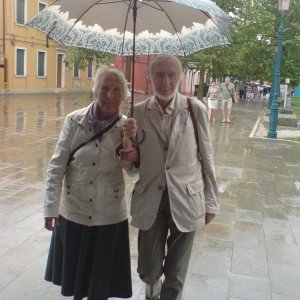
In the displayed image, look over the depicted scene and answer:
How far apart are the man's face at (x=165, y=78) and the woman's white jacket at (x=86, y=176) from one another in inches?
12.1

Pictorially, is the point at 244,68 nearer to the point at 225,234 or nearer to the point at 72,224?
the point at 225,234

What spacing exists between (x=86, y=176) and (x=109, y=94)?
524 mm

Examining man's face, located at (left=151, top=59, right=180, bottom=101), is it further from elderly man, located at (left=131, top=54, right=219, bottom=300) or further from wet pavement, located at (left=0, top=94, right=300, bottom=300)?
wet pavement, located at (left=0, top=94, right=300, bottom=300)

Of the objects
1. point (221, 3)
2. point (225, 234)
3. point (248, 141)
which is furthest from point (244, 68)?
point (225, 234)

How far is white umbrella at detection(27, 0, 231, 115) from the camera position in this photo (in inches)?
133

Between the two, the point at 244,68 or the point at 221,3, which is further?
the point at 244,68

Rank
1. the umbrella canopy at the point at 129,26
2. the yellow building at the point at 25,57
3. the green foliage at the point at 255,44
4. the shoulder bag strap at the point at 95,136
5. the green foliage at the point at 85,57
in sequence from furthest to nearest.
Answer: the yellow building at the point at 25,57 < the green foliage at the point at 85,57 < the green foliage at the point at 255,44 < the umbrella canopy at the point at 129,26 < the shoulder bag strap at the point at 95,136

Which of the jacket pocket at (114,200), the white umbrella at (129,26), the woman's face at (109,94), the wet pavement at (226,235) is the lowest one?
the wet pavement at (226,235)

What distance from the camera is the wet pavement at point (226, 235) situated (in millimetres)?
3652

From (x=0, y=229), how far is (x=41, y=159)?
12.8 feet

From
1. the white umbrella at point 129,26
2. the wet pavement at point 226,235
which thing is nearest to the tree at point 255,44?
the wet pavement at point 226,235

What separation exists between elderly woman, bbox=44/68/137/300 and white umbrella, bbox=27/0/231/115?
74 cm

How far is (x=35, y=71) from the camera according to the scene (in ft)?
102

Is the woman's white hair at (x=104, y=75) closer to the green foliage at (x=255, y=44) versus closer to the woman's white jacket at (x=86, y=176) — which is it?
the woman's white jacket at (x=86, y=176)
